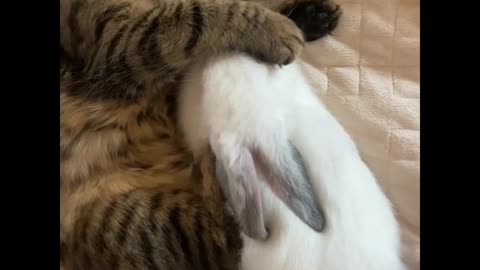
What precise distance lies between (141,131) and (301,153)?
32 cm

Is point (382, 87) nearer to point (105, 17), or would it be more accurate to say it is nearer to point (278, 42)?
point (278, 42)

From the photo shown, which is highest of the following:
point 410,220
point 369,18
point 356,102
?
point 369,18

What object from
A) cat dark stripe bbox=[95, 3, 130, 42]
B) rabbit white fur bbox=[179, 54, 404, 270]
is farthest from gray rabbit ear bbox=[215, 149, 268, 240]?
cat dark stripe bbox=[95, 3, 130, 42]

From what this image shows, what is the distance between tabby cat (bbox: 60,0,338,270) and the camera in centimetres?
100

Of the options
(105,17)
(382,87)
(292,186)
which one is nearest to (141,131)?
(105,17)

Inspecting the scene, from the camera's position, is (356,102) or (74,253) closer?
(74,253)

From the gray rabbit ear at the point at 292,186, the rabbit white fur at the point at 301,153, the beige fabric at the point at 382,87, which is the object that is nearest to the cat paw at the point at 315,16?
the beige fabric at the point at 382,87

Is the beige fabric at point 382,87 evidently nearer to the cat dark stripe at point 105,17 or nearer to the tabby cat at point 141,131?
the tabby cat at point 141,131

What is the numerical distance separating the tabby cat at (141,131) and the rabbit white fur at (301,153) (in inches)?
1.6

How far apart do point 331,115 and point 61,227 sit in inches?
21.0

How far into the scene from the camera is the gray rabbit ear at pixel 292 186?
949 mm

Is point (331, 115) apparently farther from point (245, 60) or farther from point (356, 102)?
point (245, 60)
